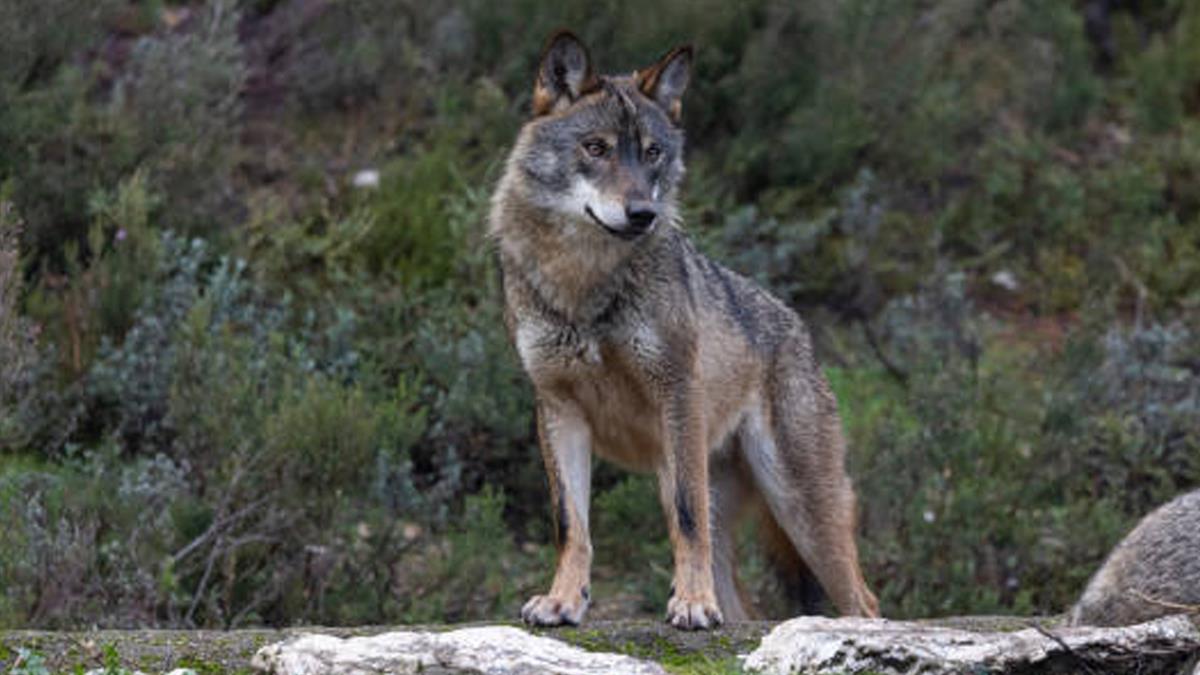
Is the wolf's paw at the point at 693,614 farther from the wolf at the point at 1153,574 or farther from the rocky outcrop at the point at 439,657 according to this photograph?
the wolf at the point at 1153,574

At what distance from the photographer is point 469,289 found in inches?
395

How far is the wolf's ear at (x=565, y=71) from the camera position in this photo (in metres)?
6.65

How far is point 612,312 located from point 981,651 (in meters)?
2.00

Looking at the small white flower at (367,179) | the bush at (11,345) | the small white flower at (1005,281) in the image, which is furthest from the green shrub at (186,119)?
the small white flower at (1005,281)

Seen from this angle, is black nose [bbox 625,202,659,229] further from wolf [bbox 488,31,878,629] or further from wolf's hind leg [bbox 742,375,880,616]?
wolf's hind leg [bbox 742,375,880,616]

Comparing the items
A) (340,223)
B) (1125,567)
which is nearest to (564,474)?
(1125,567)

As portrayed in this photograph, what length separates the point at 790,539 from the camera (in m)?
7.30

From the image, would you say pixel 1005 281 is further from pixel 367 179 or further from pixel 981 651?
pixel 981 651

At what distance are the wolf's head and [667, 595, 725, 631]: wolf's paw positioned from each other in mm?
1268

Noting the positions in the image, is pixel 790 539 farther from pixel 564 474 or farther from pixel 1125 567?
pixel 1125 567

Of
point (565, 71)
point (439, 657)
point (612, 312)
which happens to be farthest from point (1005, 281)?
point (439, 657)

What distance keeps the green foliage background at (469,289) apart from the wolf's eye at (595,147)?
2316mm

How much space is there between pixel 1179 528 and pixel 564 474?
A: 81.4 inches

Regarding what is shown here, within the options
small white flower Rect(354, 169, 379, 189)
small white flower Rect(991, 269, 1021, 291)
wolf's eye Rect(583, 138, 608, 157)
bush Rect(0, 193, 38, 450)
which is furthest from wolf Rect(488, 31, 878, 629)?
small white flower Rect(991, 269, 1021, 291)
